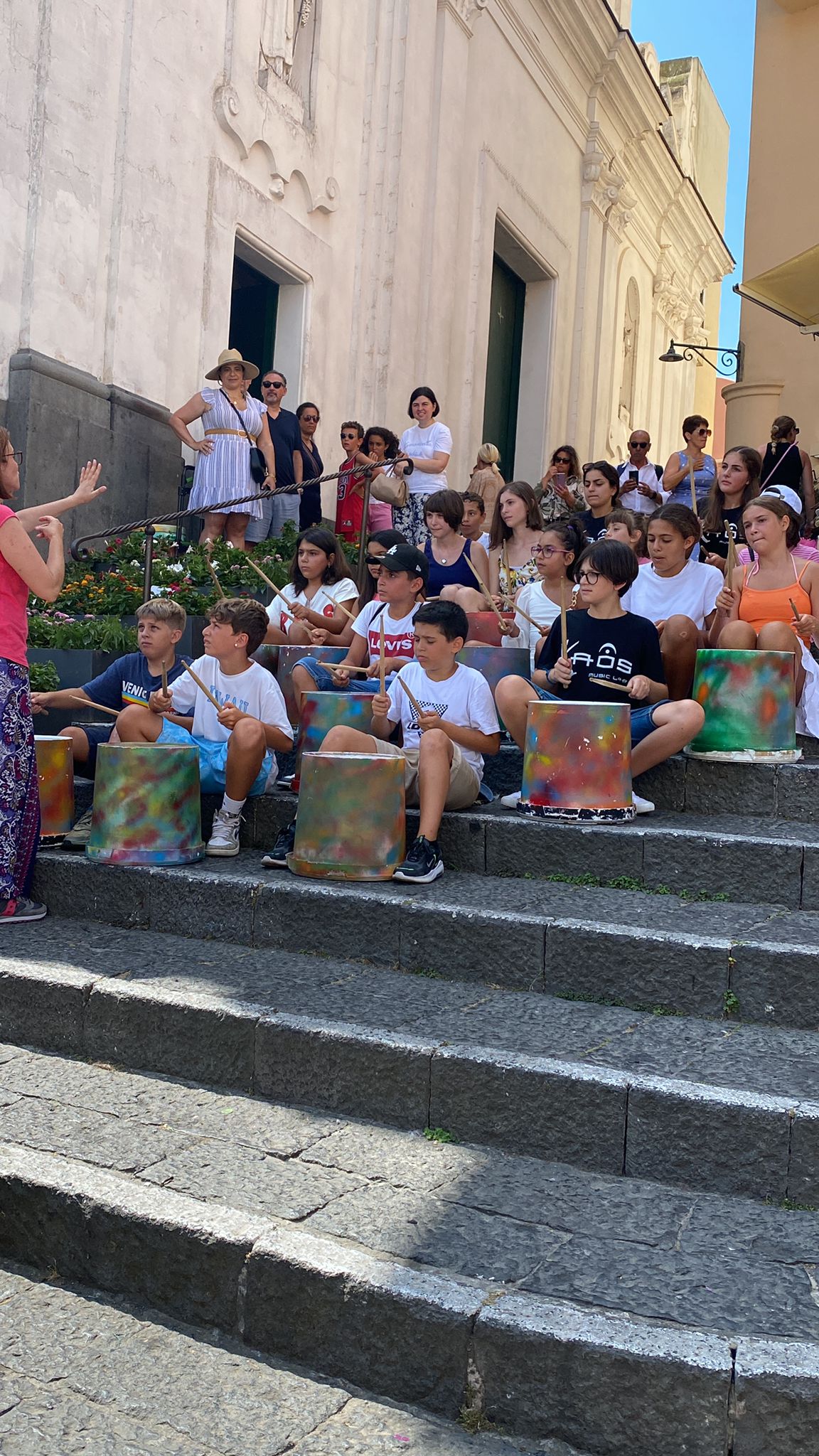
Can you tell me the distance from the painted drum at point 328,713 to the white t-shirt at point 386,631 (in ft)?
1.99

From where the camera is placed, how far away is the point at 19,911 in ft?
15.8

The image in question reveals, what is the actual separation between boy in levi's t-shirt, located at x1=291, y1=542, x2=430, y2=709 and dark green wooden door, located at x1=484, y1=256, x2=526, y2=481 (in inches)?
529

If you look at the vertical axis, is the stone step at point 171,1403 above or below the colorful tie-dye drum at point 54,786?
below

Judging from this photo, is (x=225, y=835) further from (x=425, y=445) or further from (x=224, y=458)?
(x=425, y=445)

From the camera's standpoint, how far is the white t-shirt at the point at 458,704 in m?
5.36

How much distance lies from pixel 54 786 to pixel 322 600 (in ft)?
6.66

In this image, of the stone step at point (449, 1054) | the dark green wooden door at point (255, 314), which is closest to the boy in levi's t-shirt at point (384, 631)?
the stone step at point (449, 1054)

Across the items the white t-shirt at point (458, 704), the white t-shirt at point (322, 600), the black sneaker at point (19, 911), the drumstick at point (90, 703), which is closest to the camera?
the black sneaker at point (19, 911)

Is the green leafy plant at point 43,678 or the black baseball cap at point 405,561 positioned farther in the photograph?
the green leafy plant at point 43,678

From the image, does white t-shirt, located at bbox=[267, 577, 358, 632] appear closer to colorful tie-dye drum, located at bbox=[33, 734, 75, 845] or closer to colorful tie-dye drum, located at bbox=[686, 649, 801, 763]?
colorful tie-dye drum, located at bbox=[33, 734, 75, 845]

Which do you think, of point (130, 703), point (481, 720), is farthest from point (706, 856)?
point (130, 703)

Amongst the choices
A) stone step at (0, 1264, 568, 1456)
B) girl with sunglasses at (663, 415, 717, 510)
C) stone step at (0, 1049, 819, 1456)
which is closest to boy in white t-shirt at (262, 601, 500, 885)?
stone step at (0, 1049, 819, 1456)

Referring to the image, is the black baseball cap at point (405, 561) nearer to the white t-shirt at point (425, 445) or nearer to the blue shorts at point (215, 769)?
the blue shorts at point (215, 769)

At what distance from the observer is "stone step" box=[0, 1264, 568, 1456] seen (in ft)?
8.13
